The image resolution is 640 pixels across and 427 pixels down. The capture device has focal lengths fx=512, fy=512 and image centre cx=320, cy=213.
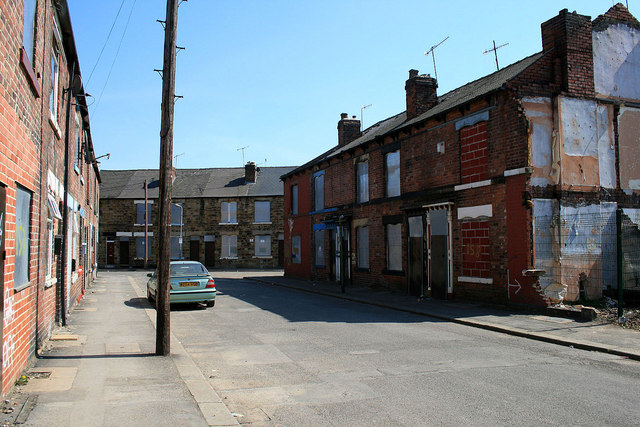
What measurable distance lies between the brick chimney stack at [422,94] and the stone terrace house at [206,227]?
89.2 feet

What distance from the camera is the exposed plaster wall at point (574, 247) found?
13617mm

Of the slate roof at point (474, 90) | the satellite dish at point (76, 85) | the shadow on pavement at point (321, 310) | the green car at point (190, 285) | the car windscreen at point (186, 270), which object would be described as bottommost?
the shadow on pavement at point (321, 310)

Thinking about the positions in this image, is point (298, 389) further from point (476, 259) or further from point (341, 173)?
point (341, 173)

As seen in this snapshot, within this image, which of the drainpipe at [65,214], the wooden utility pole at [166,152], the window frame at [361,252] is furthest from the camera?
the window frame at [361,252]

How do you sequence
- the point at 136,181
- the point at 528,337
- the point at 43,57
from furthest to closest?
the point at 136,181, the point at 528,337, the point at 43,57

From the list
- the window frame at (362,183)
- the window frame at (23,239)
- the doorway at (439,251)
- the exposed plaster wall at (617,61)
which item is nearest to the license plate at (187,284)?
the doorway at (439,251)

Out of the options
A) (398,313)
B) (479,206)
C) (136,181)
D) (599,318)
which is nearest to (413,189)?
(479,206)

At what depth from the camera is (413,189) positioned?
61.4 ft

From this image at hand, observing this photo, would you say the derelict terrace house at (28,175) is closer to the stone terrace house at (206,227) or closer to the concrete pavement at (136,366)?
the concrete pavement at (136,366)

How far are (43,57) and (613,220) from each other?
1484 centimetres

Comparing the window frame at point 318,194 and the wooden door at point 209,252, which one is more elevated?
the window frame at point 318,194

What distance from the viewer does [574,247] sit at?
13992mm

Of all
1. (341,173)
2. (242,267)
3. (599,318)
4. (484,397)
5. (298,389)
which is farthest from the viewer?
(242,267)

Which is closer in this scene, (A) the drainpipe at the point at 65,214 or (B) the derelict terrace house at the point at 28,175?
(B) the derelict terrace house at the point at 28,175
